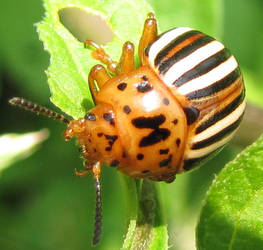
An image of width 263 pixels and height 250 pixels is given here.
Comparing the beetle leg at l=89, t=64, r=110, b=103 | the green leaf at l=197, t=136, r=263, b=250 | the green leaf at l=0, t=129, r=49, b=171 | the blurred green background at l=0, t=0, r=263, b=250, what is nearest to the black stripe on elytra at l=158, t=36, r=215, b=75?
the beetle leg at l=89, t=64, r=110, b=103

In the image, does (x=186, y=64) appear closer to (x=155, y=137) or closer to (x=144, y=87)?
(x=144, y=87)

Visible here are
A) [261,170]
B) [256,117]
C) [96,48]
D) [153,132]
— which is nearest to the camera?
[261,170]

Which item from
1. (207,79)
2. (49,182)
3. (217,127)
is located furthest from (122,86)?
(49,182)

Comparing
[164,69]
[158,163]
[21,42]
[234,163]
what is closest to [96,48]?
[164,69]

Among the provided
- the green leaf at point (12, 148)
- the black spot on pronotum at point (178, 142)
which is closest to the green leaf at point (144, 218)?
the black spot on pronotum at point (178, 142)

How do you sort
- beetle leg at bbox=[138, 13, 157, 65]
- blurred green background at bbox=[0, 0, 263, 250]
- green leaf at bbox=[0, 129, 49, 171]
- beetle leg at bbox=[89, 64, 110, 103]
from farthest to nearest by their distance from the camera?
blurred green background at bbox=[0, 0, 263, 250], green leaf at bbox=[0, 129, 49, 171], beetle leg at bbox=[138, 13, 157, 65], beetle leg at bbox=[89, 64, 110, 103]

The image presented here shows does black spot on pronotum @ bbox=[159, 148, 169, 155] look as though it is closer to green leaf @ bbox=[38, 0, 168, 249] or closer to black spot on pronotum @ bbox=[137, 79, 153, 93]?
green leaf @ bbox=[38, 0, 168, 249]

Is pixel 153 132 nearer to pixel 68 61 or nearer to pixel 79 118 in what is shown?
pixel 79 118
